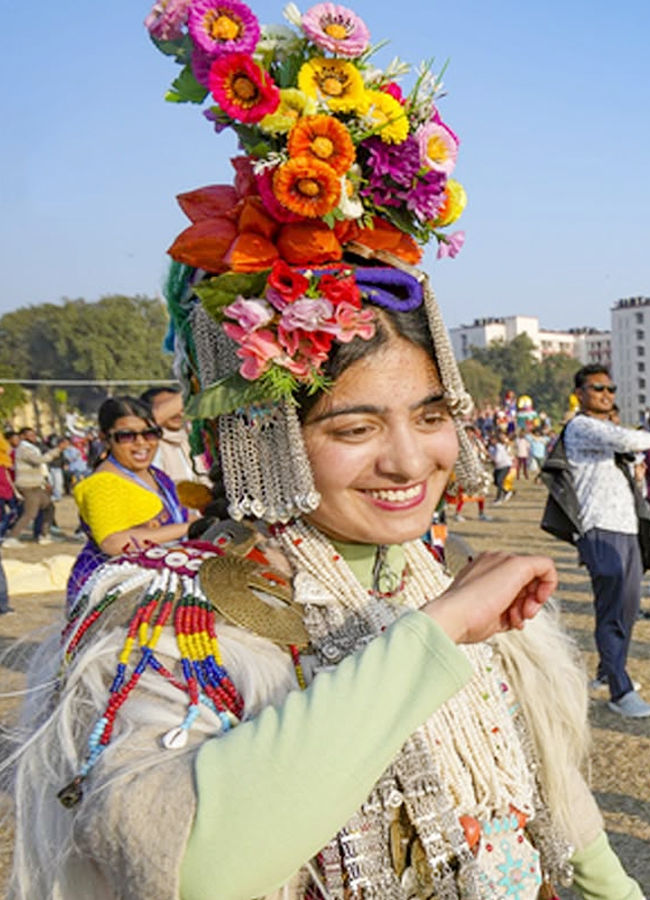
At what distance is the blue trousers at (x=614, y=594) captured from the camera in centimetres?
562

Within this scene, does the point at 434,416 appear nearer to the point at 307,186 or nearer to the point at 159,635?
the point at 307,186

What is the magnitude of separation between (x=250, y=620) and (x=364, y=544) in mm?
333

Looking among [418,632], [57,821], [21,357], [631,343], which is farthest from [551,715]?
[631,343]

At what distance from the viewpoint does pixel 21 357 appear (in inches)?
2598

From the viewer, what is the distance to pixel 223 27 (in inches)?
58.8

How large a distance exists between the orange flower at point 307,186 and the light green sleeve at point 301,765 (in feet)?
2.40

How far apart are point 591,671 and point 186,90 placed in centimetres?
586

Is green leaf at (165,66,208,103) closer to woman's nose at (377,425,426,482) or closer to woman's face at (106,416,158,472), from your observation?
woman's nose at (377,425,426,482)

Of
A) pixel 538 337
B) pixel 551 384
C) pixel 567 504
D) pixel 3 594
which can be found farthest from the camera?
pixel 538 337

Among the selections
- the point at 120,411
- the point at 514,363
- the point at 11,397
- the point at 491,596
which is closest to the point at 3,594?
the point at 120,411

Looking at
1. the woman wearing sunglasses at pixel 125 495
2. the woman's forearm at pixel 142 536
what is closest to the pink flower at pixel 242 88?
the woman wearing sunglasses at pixel 125 495

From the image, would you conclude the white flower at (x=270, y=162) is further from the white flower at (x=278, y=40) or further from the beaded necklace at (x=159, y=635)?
the beaded necklace at (x=159, y=635)

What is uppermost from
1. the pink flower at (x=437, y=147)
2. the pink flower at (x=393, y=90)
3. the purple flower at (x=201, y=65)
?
the purple flower at (x=201, y=65)

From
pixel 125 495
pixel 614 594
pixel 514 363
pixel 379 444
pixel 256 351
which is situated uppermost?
pixel 514 363
